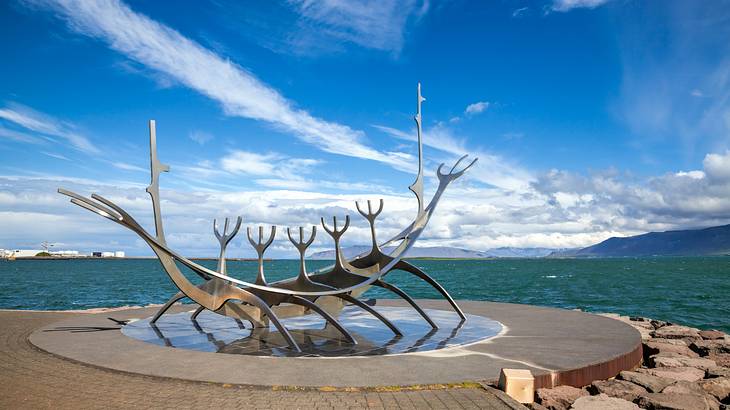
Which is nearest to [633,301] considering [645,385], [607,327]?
[607,327]

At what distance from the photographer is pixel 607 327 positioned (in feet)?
48.4

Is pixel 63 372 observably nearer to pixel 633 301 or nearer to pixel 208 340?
pixel 208 340

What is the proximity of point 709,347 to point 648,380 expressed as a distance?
19.9ft

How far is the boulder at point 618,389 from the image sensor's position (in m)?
9.31

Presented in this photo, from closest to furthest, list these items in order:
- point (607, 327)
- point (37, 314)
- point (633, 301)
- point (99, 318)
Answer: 1. point (607, 327)
2. point (99, 318)
3. point (37, 314)
4. point (633, 301)

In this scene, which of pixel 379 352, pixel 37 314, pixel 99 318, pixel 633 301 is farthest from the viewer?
pixel 633 301

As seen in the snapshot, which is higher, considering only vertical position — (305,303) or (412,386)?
(305,303)

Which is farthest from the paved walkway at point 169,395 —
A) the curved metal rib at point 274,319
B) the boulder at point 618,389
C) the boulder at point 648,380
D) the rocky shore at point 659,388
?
the boulder at point 648,380

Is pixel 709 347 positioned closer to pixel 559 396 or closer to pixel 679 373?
pixel 679 373

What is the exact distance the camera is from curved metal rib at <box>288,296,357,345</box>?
1269 cm

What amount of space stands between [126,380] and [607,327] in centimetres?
1170

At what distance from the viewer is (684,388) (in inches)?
386

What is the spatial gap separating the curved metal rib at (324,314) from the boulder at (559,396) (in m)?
4.85

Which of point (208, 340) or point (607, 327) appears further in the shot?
point (607, 327)
